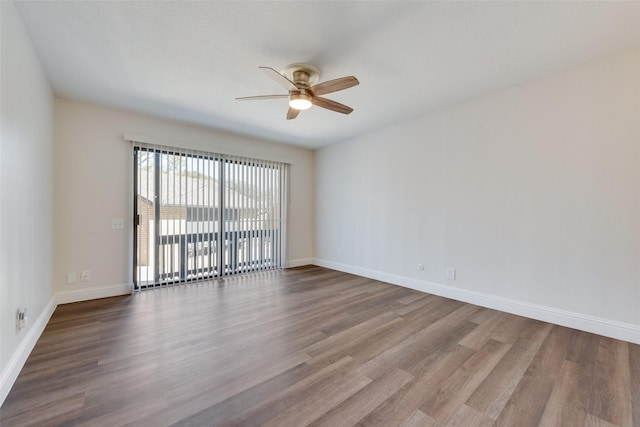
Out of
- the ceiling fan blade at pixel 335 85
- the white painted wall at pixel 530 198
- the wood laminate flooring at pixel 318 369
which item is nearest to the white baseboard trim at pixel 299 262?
the white painted wall at pixel 530 198

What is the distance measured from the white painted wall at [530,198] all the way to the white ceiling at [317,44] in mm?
336

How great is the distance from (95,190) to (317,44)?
10.8 ft

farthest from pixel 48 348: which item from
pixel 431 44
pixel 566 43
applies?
pixel 566 43

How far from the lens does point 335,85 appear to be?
230cm

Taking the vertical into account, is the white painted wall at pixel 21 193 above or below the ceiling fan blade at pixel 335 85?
below

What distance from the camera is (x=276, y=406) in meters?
1.51

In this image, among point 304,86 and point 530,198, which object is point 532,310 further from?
point 304,86

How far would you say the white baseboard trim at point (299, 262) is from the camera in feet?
17.4

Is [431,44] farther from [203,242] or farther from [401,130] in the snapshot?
[203,242]

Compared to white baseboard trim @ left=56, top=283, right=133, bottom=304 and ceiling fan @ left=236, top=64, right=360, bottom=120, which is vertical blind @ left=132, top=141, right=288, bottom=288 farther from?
ceiling fan @ left=236, top=64, right=360, bottom=120

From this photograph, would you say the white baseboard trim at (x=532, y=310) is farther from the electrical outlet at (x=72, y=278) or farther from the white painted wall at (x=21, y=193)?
the electrical outlet at (x=72, y=278)

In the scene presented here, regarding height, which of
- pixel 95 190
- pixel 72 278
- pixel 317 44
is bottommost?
pixel 72 278

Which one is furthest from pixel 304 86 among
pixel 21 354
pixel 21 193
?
pixel 21 354

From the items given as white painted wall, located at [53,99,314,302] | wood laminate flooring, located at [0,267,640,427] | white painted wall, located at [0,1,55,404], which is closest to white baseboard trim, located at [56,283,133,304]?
white painted wall, located at [53,99,314,302]
